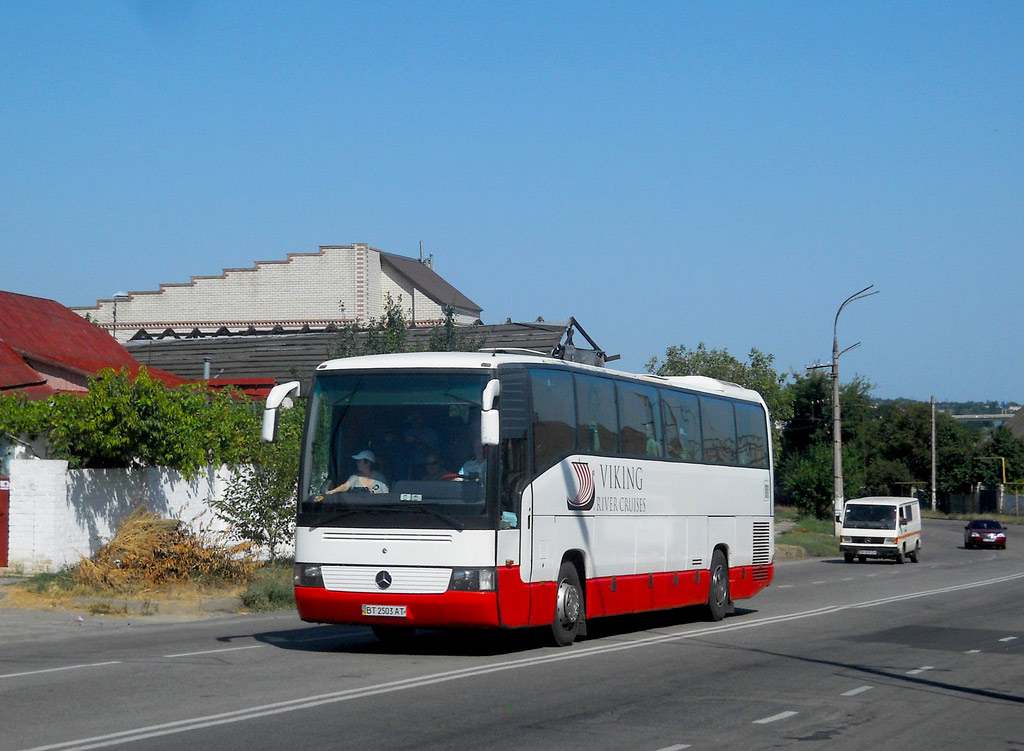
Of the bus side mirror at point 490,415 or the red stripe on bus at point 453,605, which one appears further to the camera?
the red stripe on bus at point 453,605

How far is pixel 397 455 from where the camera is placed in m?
13.2

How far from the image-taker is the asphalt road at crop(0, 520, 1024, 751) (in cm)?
884

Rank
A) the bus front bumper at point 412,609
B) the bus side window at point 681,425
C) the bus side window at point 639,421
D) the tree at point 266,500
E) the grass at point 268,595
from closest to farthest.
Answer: the bus front bumper at point 412,609, the bus side window at point 639,421, the bus side window at point 681,425, the grass at point 268,595, the tree at point 266,500

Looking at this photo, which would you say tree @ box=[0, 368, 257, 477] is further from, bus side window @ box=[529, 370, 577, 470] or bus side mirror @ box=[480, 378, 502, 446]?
bus side mirror @ box=[480, 378, 502, 446]

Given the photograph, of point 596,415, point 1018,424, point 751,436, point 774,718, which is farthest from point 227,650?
point 1018,424

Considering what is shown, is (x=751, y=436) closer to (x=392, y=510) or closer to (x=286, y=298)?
(x=392, y=510)

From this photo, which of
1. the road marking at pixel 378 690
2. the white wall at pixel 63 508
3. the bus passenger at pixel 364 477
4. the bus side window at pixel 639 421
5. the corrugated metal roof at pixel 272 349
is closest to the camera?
the road marking at pixel 378 690

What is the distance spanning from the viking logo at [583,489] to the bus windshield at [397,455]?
6.35 feet

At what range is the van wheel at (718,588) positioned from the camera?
753 inches

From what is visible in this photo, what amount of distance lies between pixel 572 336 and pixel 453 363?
3521 cm

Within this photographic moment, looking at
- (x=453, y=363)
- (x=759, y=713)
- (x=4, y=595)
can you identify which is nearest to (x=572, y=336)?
(x=4, y=595)

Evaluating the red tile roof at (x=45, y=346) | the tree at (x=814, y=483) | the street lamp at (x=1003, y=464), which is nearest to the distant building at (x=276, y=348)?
the red tile roof at (x=45, y=346)

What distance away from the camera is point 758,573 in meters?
21.0

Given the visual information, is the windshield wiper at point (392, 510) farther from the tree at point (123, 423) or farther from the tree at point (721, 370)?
the tree at point (721, 370)
